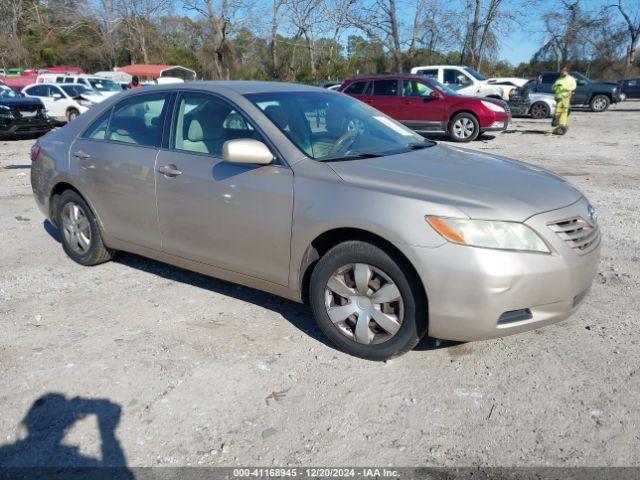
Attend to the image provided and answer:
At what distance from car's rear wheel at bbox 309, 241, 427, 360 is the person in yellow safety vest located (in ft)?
45.1

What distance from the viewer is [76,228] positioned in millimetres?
4969

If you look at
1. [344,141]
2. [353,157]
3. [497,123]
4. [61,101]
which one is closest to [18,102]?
[61,101]

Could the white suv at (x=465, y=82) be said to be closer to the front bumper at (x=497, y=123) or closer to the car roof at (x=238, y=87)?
the front bumper at (x=497, y=123)

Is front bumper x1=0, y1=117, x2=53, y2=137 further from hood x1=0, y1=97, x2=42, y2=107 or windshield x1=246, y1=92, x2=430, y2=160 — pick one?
windshield x1=246, y1=92, x2=430, y2=160

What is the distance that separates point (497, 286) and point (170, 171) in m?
2.41

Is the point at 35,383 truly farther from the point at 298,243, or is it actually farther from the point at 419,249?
the point at 419,249

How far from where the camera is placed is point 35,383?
10.4ft

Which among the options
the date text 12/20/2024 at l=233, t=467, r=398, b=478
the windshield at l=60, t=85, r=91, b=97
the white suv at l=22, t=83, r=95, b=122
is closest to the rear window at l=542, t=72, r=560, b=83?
the white suv at l=22, t=83, r=95, b=122

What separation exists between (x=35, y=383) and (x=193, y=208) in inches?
57.9

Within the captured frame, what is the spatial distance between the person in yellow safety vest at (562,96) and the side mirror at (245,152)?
44.7 ft

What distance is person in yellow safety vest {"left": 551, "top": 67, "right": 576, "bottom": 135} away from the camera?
14797 millimetres

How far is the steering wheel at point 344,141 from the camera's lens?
3746mm

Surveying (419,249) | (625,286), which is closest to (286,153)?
(419,249)

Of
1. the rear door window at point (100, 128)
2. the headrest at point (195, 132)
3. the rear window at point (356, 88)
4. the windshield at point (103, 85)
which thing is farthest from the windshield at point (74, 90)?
the headrest at point (195, 132)
